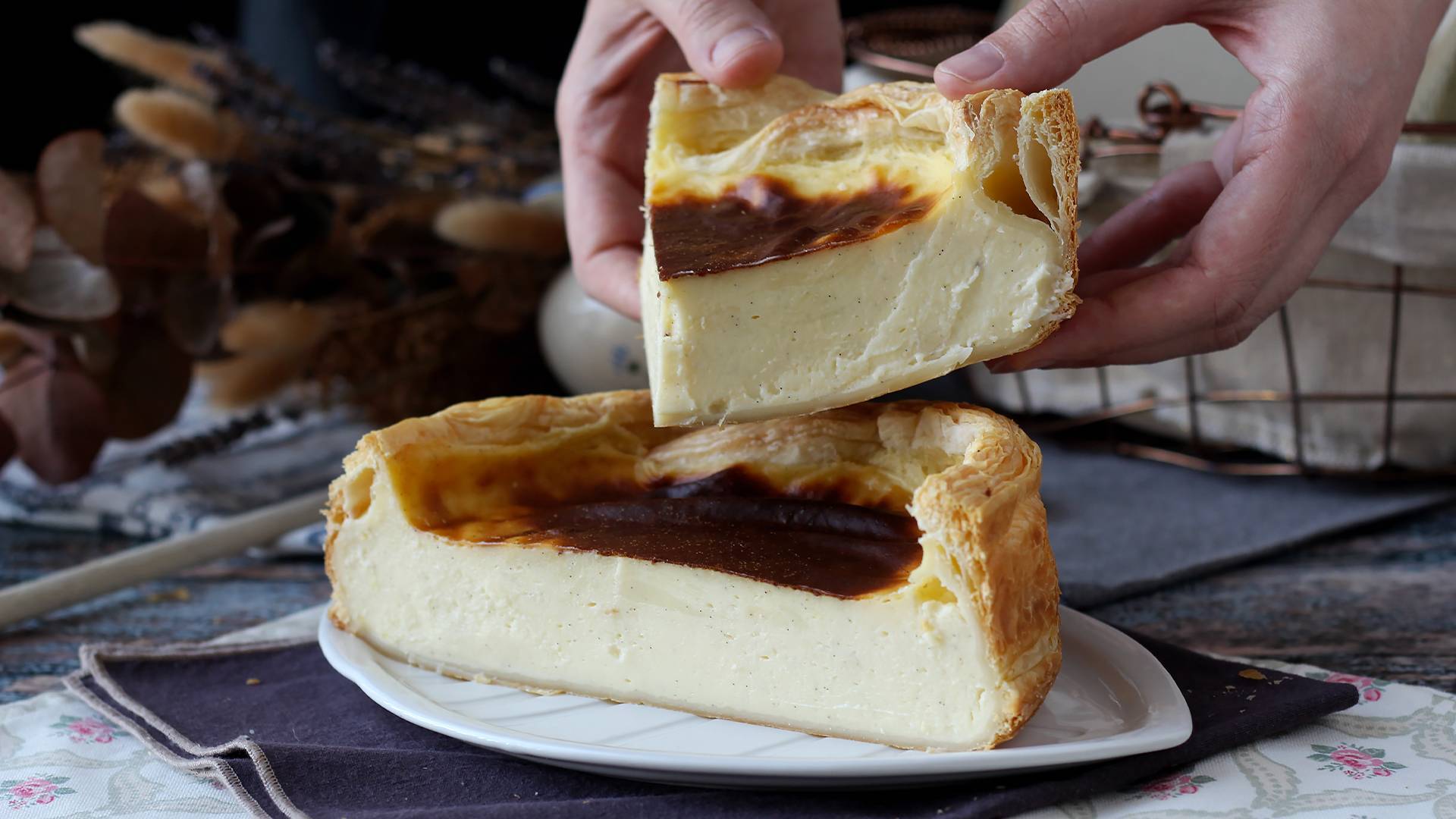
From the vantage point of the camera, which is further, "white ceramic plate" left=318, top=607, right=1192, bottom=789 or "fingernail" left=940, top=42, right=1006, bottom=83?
"fingernail" left=940, top=42, right=1006, bottom=83

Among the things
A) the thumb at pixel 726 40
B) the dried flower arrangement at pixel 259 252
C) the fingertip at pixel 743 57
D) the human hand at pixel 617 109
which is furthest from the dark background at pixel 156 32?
the fingertip at pixel 743 57

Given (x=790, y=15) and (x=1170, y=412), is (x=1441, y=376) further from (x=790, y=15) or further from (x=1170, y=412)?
(x=790, y=15)

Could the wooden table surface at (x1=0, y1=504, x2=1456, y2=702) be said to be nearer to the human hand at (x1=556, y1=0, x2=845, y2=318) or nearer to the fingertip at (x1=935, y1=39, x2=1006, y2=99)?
the human hand at (x1=556, y1=0, x2=845, y2=318)

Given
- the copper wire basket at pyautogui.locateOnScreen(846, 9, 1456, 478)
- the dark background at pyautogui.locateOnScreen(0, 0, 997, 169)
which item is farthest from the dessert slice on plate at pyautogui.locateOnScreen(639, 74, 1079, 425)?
the dark background at pyautogui.locateOnScreen(0, 0, 997, 169)

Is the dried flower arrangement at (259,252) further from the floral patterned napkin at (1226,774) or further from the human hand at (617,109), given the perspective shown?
the floral patterned napkin at (1226,774)

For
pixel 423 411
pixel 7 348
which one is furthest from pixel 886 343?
pixel 7 348

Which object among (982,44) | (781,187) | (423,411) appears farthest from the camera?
(423,411)

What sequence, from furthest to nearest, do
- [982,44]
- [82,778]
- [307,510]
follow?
[307,510], [982,44], [82,778]
